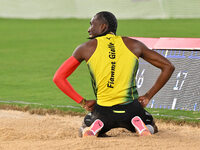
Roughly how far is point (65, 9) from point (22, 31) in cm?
660

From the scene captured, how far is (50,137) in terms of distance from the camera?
6.22 meters

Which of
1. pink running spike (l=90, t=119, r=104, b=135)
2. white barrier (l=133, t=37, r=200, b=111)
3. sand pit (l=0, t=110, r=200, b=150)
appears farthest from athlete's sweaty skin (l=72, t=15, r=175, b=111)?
white barrier (l=133, t=37, r=200, b=111)

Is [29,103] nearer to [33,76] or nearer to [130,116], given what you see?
[33,76]

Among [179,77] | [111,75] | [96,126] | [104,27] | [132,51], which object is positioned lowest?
[179,77]

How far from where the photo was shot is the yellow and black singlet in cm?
538

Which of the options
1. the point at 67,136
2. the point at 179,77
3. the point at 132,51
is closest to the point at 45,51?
the point at 179,77

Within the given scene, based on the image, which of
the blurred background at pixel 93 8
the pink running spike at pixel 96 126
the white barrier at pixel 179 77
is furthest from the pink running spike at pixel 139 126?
the blurred background at pixel 93 8

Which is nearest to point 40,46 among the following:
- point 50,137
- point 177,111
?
point 177,111

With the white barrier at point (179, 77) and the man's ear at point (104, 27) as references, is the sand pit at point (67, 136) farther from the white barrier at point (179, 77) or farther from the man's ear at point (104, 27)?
the man's ear at point (104, 27)

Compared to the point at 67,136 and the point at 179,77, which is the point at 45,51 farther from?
the point at 67,136

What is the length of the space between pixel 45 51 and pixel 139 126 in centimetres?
990

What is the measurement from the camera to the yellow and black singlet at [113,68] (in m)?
5.38

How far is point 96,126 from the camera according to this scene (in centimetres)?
552

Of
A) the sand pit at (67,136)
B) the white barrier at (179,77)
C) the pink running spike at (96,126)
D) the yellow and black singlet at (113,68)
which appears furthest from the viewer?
the white barrier at (179,77)
